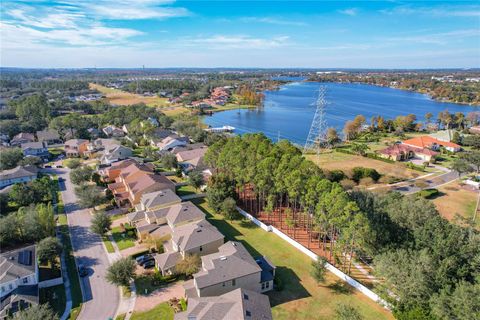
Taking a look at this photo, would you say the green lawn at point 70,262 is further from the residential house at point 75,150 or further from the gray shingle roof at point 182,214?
the residential house at point 75,150

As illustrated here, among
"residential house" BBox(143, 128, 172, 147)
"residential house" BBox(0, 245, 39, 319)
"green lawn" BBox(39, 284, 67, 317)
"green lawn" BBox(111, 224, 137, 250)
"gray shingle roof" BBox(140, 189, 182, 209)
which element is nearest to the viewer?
"residential house" BBox(0, 245, 39, 319)

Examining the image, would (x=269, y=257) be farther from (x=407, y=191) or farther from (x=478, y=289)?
(x=407, y=191)

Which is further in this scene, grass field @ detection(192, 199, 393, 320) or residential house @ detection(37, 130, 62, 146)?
residential house @ detection(37, 130, 62, 146)

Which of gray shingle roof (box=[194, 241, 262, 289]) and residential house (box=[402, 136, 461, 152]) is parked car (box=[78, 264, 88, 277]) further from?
residential house (box=[402, 136, 461, 152])

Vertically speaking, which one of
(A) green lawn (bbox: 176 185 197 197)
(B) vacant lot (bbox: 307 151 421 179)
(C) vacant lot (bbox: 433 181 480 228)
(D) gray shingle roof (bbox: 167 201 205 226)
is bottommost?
(C) vacant lot (bbox: 433 181 480 228)

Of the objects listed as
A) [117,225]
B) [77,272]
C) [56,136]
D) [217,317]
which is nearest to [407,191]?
[217,317]

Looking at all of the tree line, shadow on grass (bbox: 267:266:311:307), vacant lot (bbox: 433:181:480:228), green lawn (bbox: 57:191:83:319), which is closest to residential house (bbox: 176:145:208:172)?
the tree line
